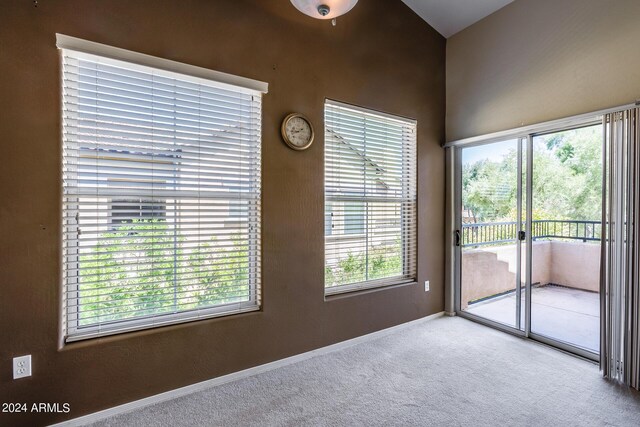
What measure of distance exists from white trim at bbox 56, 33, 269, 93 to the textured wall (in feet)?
7.92

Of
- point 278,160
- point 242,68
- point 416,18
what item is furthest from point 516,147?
point 242,68

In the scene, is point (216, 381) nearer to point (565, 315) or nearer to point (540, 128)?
point (565, 315)

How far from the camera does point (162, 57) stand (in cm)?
219

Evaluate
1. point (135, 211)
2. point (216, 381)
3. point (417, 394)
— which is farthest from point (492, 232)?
point (135, 211)

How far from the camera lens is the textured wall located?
2.44m

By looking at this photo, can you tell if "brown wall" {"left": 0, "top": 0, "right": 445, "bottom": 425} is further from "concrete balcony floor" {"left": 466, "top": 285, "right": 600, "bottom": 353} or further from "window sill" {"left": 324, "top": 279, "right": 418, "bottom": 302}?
"concrete balcony floor" {"left": 466, "top": 285, "right": 600, "bottom": 353}

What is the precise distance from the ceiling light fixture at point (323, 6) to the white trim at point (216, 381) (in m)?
2.64

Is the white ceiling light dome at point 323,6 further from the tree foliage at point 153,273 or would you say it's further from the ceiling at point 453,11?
the ceiling at point 453,11

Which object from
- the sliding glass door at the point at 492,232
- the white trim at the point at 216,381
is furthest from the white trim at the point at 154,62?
A: the sliding glass door at the point at 492,232

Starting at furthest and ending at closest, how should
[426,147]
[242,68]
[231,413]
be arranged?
[426,147] < [242,68] < [231,413]

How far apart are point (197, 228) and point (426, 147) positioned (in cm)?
270

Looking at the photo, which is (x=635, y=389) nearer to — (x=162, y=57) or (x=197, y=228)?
(x=197, y=228)

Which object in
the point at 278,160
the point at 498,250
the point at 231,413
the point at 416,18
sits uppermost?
the point at 416,18

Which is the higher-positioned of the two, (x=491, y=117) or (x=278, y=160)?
(x=491, y=117)
